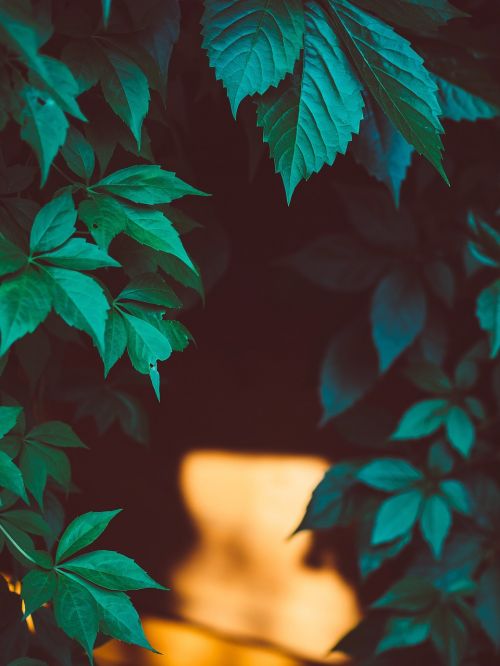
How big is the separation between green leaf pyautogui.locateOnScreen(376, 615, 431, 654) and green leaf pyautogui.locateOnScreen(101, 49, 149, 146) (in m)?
0.89

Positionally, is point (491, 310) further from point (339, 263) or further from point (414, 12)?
point (414, 12)

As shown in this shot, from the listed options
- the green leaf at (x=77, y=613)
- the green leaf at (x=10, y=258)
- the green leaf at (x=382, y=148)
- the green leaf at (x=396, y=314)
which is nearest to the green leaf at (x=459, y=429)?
the green leaf at (x=396, y=314)

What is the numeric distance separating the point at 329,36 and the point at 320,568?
1063 mm

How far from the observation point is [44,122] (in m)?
0.54

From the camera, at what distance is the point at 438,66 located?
0.91 meters

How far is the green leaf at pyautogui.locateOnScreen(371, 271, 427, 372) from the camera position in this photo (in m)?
1.11

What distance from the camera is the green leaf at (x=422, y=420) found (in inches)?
43.8

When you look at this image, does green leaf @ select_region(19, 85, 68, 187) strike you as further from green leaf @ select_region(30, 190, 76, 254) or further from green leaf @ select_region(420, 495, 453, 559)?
green leaf @ select_region(420, 495, 453, 559)

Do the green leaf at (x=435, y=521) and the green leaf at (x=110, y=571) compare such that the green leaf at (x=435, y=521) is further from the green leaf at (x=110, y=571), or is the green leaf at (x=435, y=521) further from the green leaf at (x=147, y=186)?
the green leaf at (x=147, y=186)

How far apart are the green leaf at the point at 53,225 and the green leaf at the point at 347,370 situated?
2.17ft

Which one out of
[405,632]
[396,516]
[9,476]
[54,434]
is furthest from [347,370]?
[9,476]

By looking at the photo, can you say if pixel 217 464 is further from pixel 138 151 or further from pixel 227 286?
pixel 138 151

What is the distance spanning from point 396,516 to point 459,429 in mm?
170

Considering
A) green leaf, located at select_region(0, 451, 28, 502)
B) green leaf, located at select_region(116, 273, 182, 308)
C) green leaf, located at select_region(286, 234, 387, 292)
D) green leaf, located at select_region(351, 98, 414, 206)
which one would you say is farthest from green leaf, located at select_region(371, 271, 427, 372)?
green leaf, located at select_region(0, 451, 28, 502)
